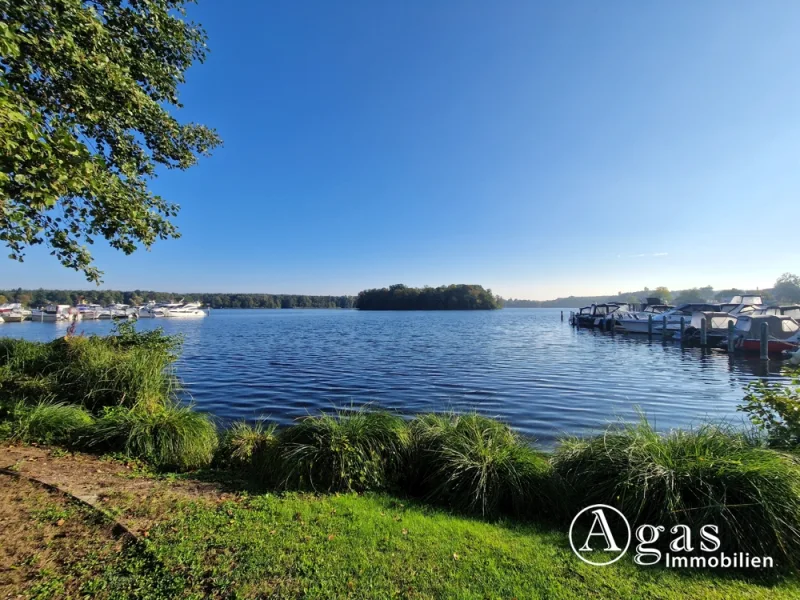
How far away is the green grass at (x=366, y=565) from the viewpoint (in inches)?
115

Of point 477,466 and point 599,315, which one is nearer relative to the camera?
point 477,466

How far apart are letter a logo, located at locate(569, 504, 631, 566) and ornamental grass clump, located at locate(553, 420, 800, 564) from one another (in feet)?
0.40

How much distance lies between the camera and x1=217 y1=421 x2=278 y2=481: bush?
5.38 meters

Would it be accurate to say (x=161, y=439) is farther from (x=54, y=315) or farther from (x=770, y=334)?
(x=54, y=315)

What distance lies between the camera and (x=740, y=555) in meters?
3.53

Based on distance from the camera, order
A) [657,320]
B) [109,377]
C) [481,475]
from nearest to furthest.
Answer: [481,475]
[109,377]
[657,320]

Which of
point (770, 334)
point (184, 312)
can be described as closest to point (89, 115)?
point (770, 334)

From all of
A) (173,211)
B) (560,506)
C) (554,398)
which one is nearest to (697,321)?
(554,398)

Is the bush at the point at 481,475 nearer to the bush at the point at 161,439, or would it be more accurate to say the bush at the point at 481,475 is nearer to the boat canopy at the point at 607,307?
the bush at the point at 161,439

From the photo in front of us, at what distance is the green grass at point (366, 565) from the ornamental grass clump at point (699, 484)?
459 millimetres

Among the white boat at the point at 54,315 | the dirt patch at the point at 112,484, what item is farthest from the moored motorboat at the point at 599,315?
the white boat at the point at 54,315

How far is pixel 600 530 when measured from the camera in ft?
13.3

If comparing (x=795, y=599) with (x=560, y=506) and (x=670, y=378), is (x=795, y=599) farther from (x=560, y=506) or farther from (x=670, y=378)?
(x=670, y=378)

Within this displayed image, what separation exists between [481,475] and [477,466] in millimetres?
116
